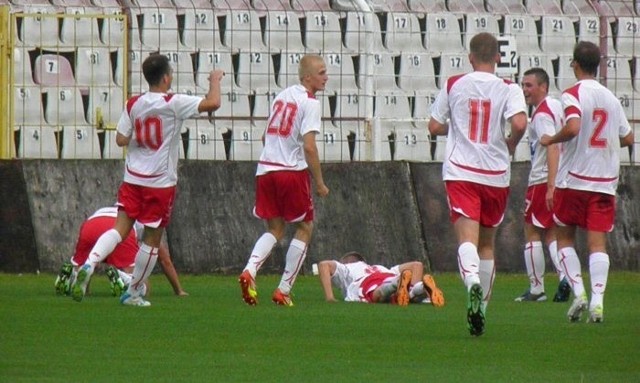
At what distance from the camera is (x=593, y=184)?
495 inches

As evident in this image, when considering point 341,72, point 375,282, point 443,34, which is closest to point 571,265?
point 375,282

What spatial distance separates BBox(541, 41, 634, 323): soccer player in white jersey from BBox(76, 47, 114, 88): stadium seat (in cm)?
757

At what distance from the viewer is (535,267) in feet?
50.2

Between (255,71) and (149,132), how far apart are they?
6.46 meters

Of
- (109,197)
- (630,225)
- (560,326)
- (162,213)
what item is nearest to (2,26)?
(109,197)

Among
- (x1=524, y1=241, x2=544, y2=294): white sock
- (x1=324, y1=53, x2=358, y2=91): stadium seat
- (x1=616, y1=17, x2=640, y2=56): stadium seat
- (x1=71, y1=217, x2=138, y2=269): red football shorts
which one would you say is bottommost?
(x1=524, y1=241, x2=544, y2=294): white sock

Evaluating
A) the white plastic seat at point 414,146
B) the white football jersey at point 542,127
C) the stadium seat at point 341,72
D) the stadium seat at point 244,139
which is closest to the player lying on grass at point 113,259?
the white football jersey at point 542,127

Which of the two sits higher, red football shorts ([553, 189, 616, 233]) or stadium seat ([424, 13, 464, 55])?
stadium seat ([424, 13, 464, 55])

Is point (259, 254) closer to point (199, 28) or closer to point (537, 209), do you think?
point (537, 209)

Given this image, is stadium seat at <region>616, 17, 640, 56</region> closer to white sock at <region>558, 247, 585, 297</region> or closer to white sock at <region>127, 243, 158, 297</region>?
white sock at <region>558, 247, 585, 297</region>

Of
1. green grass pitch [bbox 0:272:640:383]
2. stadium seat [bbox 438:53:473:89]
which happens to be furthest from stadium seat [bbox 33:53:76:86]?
stadium seat [bbox 438:53:473:89]

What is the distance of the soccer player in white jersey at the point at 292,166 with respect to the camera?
1427cm

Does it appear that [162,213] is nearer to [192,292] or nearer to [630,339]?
[192,292]

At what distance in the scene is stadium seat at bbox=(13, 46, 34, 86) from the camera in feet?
62.1
